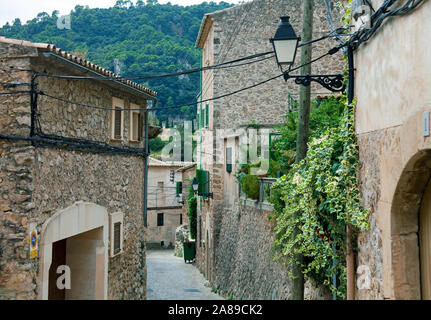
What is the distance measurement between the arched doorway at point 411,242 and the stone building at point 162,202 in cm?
3553

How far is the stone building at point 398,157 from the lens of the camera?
3395 mm

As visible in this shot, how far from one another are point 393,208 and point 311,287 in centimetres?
500

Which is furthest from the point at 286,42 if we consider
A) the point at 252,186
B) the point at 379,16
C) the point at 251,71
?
the point at 251,71

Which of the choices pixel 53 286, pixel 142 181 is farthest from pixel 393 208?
pixel 142 181

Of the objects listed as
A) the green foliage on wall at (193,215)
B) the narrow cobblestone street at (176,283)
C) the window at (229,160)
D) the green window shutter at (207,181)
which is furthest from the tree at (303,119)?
the green foliage on wall at (193,215)

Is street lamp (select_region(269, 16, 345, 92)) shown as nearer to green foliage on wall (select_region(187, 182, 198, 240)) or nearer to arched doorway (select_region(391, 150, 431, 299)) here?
arched doorway (select_region(391, 150, 431, 299))

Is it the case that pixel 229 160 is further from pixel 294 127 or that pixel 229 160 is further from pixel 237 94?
pixel 294 127

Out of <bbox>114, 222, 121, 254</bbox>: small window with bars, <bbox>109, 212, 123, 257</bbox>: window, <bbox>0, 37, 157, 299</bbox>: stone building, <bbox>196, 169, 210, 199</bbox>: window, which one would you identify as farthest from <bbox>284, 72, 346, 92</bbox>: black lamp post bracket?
<bbox>196, 169, 210, 199</bbox>: window

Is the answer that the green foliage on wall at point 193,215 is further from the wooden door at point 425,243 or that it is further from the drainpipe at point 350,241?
the wooden door at point 425,243

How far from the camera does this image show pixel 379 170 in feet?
14.1

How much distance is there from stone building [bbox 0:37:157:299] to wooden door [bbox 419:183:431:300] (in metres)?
5.29

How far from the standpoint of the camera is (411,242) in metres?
3.93

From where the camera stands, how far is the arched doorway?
12.5ft
